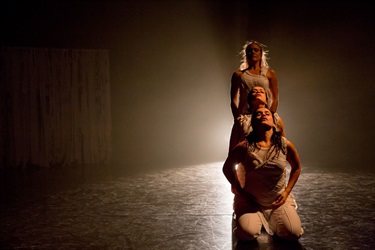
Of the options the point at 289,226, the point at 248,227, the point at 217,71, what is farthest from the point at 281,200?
the point at 217,71

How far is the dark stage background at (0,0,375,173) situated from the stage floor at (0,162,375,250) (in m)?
1.80

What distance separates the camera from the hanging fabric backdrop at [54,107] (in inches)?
229

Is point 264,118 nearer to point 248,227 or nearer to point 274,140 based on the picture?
point 274,140

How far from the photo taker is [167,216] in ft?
11.4

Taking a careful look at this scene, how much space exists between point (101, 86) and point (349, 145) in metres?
4.93

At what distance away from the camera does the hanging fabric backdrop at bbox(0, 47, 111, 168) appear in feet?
19.0

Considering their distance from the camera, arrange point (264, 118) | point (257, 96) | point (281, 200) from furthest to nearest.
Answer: point (257, 96)
point (281, 200)
point (264, 118)

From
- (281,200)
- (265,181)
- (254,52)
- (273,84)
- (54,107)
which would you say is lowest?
(281,200)

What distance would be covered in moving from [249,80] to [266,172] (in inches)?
44.3

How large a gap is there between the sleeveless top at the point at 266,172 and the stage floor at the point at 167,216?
36 cm

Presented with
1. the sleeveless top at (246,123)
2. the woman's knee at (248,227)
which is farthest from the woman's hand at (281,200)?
the sleeveless top at (246,123)

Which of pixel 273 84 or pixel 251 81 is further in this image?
pixel 273 84

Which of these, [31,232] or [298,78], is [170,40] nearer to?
[298,78]

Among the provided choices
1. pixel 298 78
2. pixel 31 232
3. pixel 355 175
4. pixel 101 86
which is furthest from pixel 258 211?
pixel 298 78
